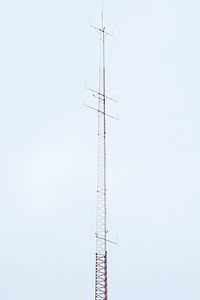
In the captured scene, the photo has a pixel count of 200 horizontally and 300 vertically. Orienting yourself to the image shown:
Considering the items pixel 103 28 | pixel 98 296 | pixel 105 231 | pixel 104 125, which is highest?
pixel 103 28

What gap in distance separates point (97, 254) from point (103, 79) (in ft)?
82.3

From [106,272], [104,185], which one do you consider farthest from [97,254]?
[104,185]

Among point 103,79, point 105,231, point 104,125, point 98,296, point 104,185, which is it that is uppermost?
point 103,79

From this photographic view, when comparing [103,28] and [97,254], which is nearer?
[97,254]

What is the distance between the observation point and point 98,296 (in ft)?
330

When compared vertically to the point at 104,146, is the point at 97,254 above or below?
below

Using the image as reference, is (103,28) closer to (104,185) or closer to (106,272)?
(104,185)

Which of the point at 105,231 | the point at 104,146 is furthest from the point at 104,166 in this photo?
the point at 105,231

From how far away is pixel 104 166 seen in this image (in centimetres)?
10506

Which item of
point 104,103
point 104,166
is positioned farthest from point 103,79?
point 104,166

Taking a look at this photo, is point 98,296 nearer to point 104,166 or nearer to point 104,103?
point 104,166

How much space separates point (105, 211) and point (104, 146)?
9427mm

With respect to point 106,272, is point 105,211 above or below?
above

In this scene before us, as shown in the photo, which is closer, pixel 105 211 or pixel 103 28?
pixel 105 211
